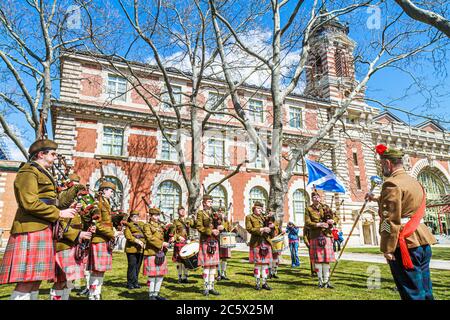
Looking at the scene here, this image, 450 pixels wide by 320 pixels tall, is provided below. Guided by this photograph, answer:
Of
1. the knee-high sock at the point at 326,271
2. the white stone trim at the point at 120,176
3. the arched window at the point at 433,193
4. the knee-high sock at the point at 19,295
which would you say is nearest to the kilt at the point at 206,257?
the knee-high sock at the point at 326,271

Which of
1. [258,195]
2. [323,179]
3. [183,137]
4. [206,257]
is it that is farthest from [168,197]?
[206,257]

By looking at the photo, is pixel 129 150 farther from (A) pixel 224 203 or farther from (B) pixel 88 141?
(A) pixel 224 203

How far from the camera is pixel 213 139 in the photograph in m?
23.9

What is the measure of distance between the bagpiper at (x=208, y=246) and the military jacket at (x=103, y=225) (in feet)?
7.07

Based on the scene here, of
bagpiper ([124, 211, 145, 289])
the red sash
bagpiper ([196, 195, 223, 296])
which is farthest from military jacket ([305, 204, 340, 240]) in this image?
bagpiper ([124, 211, 145, 289])

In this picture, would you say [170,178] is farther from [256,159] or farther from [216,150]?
[256,159]

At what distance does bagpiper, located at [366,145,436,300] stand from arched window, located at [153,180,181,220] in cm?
1920

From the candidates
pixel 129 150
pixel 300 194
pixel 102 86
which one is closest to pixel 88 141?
pixel 129 150

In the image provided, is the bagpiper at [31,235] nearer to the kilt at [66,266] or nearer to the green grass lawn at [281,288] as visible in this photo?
the kilt at [66,266]

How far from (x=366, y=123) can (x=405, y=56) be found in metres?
19.5

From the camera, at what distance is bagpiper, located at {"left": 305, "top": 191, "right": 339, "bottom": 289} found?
7.42m

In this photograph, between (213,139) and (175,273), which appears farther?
(213,139)

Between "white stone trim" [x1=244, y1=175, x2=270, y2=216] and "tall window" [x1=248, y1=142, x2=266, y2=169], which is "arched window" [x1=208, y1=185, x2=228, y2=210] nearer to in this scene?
"white stone trim" [x1=244, y1=175, x2=270, y2=216]

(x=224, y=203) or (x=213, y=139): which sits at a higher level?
(x=213, y=139)
